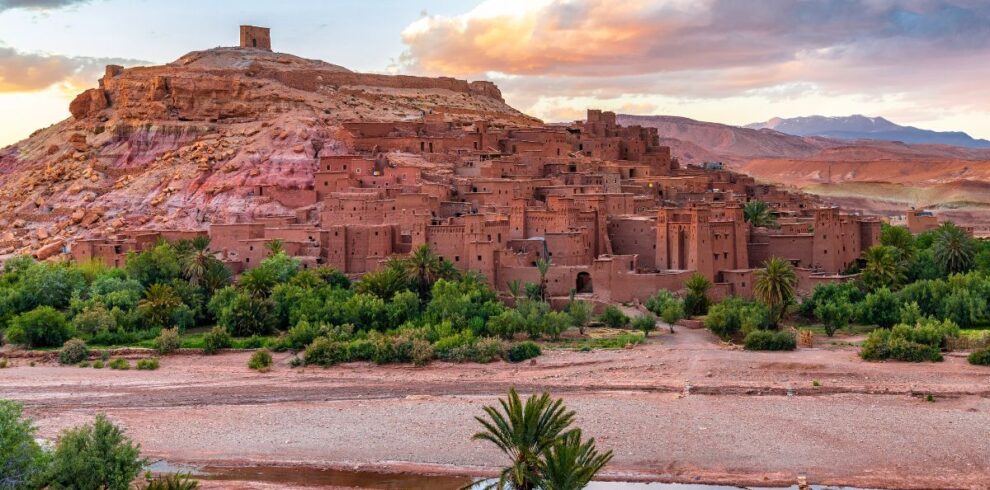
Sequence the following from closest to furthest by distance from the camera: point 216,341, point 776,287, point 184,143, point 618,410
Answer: point 618,410 → point 776,287 → point 216,341 → point 184,143

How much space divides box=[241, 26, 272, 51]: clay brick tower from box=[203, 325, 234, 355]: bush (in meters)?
28.1

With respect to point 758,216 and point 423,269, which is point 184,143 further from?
point 758,216

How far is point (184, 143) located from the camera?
4062cm

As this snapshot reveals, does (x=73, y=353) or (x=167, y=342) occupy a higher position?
(x=167, y=342)

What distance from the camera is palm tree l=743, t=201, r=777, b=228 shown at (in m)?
33.8

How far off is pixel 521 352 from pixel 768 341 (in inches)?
251

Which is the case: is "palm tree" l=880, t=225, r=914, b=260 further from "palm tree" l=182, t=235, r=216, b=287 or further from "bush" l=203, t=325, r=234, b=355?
"palm tree" l=182, t=235, r=216, b=287

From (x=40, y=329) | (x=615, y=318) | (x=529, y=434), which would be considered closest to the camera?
(x=529, y=434)

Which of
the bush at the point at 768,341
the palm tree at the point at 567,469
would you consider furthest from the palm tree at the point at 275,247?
the palm tree at the point at 567,469

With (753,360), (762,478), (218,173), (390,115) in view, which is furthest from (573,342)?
(390,115)

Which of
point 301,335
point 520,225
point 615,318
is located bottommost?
point 301,335

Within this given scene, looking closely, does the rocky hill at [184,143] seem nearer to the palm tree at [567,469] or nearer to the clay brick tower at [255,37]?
the clay brick tower at [255,37]

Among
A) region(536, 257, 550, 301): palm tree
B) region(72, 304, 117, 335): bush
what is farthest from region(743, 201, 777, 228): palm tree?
region(72, 304, 117, 335): bush

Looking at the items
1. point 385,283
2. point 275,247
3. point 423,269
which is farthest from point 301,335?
point 275,247
